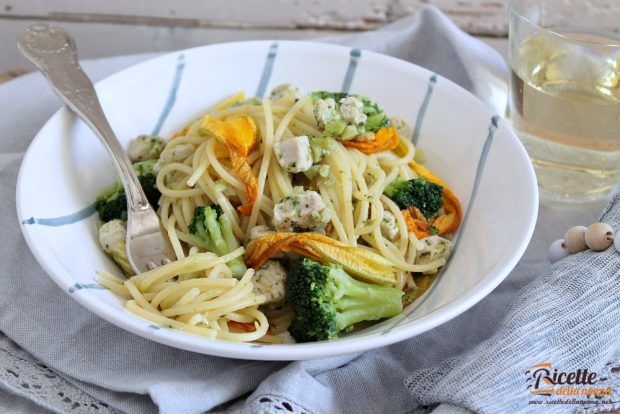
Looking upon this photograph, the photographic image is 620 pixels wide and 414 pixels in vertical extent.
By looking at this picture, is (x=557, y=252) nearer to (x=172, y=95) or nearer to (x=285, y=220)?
(x=285, y=220)

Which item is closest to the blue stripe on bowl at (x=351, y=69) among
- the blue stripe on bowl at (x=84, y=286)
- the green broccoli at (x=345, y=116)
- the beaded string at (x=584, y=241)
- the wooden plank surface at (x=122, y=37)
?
the green broccoli at (x=345, y=116)

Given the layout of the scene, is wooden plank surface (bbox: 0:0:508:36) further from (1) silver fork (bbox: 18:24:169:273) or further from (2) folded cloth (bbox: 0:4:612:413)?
(2) folded cloth (bbox: 0:4:612:413)

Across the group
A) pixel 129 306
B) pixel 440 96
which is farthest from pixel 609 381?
pixel 129 306

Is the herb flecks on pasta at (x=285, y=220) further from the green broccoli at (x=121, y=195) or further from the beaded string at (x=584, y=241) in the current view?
the beaded string at (x=584, y=241)

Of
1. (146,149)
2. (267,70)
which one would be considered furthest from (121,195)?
(267,70)

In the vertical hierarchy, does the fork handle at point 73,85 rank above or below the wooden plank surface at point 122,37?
above
